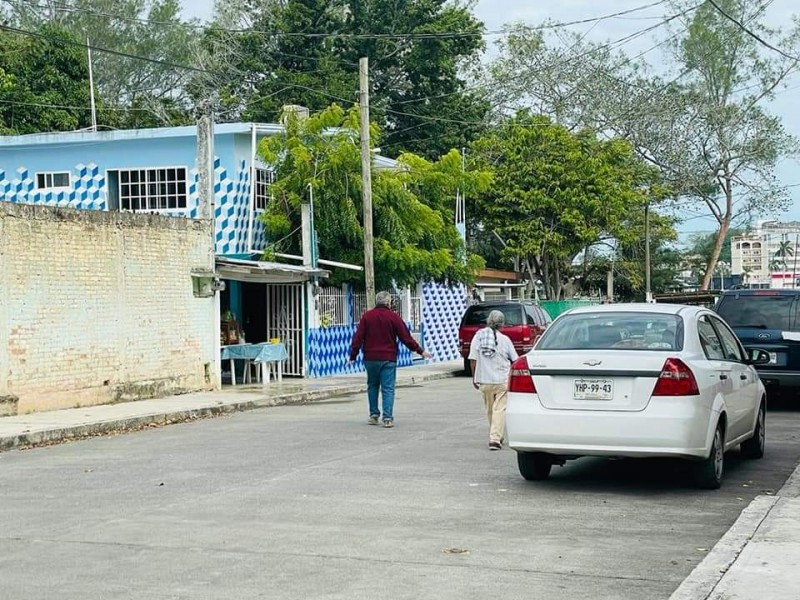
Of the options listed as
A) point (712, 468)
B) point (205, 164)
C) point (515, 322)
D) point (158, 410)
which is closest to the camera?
point (712, 468)

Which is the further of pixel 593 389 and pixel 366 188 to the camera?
pixel 366 188

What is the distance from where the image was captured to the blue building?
2702 centimetres

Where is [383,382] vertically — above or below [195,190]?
below

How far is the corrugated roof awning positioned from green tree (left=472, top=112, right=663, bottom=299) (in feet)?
58.9

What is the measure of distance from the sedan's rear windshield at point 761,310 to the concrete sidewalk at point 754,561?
28.7ft

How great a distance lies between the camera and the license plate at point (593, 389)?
9977 mm

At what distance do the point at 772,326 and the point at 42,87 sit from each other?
33.6 meters

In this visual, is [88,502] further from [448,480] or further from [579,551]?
[579,551]

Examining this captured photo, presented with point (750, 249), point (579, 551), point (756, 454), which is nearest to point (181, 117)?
point (756, 454)

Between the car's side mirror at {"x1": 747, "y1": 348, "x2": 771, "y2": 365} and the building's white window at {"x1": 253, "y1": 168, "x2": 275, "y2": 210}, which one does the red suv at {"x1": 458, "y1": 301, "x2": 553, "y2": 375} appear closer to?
the building's white window at {"x1": 253, "y1": 168, "x2": 275, "y2": 210}

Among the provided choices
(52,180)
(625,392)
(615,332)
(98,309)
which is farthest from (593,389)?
(52,180)

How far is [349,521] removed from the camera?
897 centimetres

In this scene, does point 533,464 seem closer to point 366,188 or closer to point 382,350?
point 382,350

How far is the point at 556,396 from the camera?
10.2 meters
